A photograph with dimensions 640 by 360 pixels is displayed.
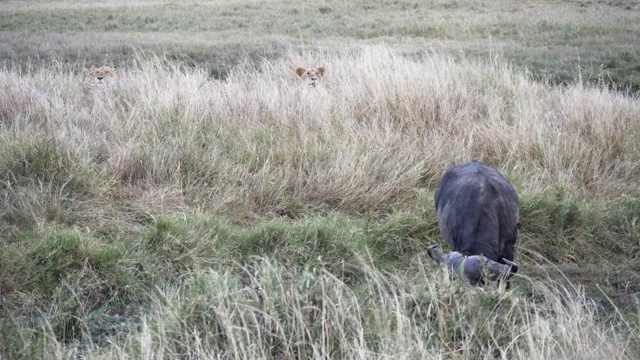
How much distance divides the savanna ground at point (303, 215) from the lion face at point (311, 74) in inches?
6.1

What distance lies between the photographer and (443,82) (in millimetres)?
8859

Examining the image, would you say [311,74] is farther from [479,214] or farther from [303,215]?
[479,214]

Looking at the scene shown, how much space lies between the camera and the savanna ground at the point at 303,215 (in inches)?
155

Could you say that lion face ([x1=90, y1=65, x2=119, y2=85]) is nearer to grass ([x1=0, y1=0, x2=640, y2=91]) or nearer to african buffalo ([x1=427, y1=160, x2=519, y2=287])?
grass ([x1=0, y1=0, x2=640, y2=91])

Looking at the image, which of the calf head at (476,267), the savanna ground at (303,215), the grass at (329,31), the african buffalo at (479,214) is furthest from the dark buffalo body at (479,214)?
the grass at (329,31)

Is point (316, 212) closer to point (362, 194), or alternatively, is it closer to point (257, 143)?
point (362, 194)

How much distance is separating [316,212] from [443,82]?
10.4 ft

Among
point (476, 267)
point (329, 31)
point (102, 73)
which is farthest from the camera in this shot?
point (329, 31)

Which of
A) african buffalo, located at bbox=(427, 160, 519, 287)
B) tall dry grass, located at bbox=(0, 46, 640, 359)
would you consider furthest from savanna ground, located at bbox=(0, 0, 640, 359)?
african buffalo, located at bbox=(427, 160, 519, 287)

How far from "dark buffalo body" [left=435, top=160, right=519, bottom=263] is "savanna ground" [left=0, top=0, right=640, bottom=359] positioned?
301mm

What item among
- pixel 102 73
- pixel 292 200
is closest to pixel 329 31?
pixel 102 73

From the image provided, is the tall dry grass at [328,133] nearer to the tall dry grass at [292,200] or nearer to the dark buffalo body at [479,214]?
the tall dry grass at [292,200]

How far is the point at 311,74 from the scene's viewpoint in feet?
31.6

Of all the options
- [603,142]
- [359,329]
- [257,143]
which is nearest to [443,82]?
[603,142]
